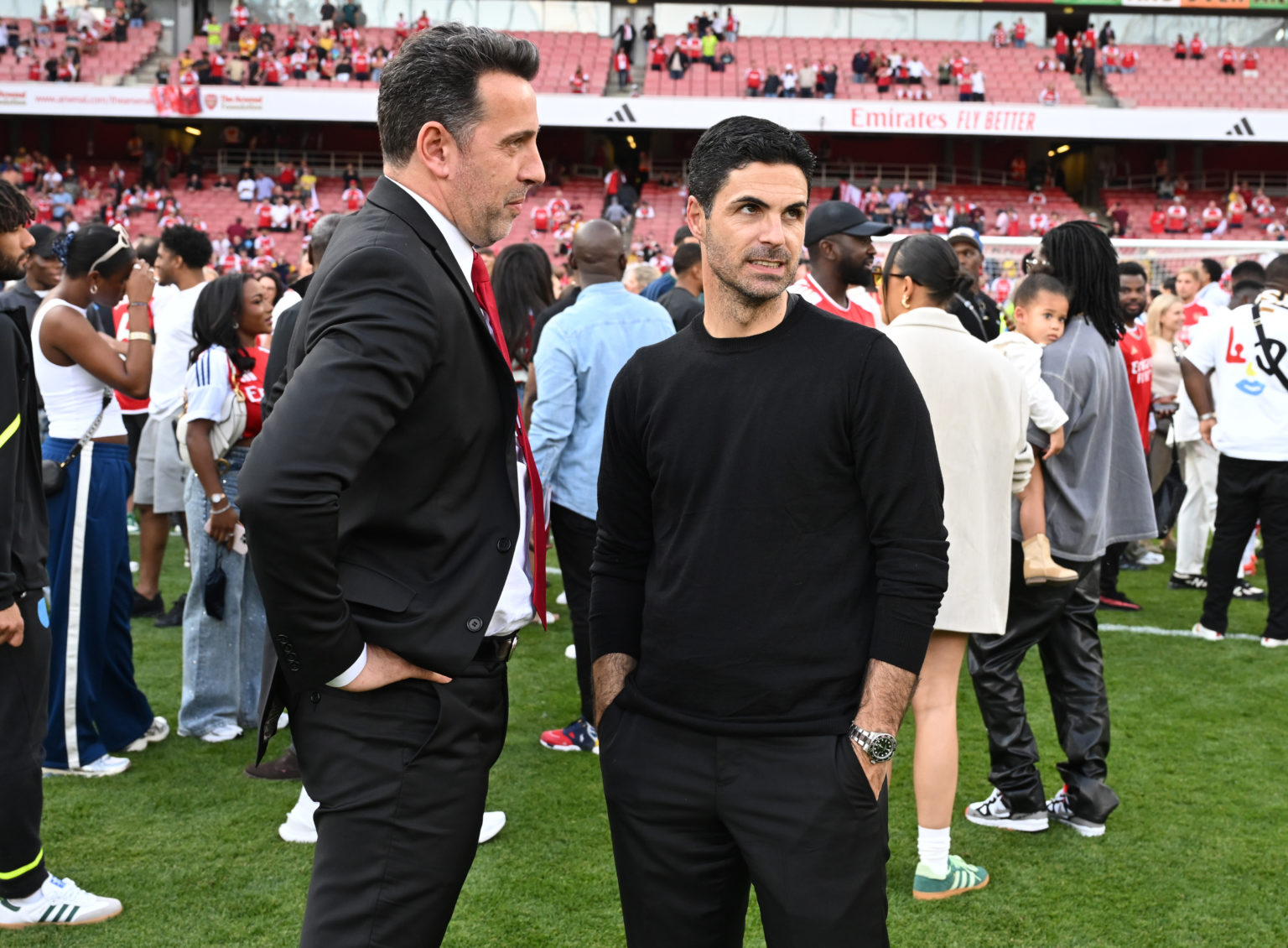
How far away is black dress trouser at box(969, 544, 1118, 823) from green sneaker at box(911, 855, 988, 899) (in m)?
0.53

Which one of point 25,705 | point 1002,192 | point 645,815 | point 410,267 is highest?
point 1002,192

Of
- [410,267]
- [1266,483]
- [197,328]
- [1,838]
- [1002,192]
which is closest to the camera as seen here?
[410,267]

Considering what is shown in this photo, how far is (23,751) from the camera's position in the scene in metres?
3.18

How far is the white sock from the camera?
11.5ft

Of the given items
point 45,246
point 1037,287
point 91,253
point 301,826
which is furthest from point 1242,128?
point 301,826

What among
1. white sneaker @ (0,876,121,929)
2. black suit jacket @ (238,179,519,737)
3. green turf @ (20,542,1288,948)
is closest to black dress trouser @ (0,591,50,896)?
white sneaker @ (0,876,121,929)

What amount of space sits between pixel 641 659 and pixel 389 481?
673mm

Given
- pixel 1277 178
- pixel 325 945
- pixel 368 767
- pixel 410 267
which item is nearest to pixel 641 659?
pixel 368 767

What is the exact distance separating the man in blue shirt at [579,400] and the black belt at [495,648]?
96.9 inches

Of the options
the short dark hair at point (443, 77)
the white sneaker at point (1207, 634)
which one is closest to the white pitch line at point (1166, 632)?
the white sneaker at point (1207, 634)

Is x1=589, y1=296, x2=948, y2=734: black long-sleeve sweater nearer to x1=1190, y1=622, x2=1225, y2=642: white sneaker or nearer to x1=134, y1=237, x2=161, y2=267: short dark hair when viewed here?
x1=1190, y1=622, x2=1225, y2=642: white sneaker

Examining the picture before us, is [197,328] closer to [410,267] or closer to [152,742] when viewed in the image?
[152,742]

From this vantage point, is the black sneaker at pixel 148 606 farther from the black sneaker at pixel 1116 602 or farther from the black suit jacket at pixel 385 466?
the black sneaker at pixel 1116 602

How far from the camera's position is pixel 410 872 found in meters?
1.91
